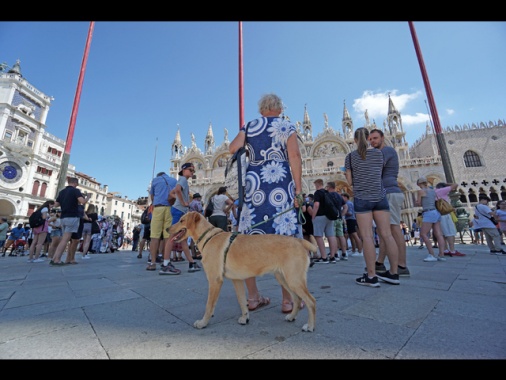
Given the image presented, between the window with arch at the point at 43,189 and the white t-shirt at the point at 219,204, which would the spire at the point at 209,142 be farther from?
the white t-shirt at the point at 219,204

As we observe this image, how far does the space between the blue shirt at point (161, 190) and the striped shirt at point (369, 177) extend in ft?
10.8

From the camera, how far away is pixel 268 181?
2.05 meters

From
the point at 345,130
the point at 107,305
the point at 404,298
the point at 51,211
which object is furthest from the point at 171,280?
the point at 345,130

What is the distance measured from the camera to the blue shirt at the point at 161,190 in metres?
4.26

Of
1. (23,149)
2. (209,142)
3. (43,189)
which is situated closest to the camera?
(23,149)

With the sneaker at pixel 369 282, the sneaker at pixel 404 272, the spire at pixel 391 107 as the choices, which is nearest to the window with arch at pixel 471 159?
the spire at pixel 391 107

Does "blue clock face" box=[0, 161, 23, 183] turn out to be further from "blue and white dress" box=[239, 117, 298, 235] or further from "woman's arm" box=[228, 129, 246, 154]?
"blue and white dress" box=[239, 117, 298, 235]

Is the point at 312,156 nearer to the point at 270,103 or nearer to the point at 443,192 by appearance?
the point at 443,192

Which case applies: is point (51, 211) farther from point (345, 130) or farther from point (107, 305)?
point (345, 130)

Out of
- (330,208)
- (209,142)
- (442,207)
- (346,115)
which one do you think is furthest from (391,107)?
(330,208)

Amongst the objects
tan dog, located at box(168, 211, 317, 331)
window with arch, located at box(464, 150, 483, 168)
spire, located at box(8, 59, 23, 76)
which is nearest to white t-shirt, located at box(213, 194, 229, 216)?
tan dog, located at box(168, 211, 317, 331)

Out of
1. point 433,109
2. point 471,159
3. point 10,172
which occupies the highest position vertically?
point 471,159

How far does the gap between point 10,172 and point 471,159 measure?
5480cm

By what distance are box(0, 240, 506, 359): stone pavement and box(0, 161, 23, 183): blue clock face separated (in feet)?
114
